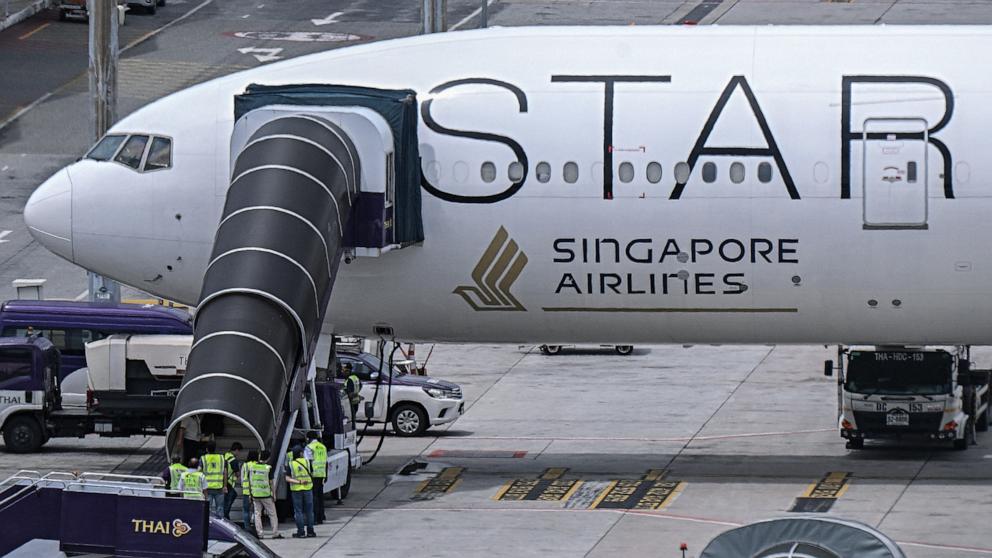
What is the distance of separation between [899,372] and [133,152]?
54.1ft

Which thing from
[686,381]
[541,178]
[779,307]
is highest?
[541,178]

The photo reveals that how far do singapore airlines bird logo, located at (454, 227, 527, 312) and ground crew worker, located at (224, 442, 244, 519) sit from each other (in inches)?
210

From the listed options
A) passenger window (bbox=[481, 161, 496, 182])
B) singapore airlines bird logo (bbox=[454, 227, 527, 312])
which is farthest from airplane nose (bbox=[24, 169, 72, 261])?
passenger window (bbox=[481, 161, 496, 182])

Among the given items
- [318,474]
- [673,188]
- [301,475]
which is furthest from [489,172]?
[301,475]

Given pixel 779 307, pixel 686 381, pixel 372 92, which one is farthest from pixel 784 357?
pixel 372 92

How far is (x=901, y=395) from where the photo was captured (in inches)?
1592

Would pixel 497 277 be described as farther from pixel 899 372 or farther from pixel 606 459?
pixel 899 372

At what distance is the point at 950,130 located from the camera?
3600 cm

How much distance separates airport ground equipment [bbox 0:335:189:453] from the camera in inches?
1658

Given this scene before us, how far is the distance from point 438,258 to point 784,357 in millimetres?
19373

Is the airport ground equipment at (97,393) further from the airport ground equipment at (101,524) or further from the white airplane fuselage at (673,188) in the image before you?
the airport ground equipment at (101,524)

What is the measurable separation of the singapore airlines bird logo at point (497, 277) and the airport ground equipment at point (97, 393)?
8.33 metres

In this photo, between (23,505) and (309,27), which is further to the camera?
(309,27)

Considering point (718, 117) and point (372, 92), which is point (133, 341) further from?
point (718, 117)
